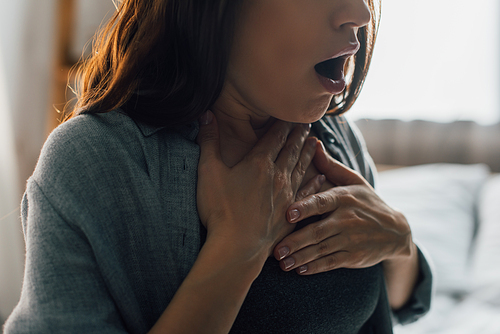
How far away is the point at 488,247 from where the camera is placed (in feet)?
4.68

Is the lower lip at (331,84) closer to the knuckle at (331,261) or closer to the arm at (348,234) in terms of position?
the arm at (348,234)

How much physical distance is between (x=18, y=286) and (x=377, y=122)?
6.45ft

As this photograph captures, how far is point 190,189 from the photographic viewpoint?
0.58 metres

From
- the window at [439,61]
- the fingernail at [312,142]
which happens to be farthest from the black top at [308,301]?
the window at [439,61]

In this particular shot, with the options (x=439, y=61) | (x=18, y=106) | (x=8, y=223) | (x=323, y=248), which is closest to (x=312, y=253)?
(x=323, y=248)

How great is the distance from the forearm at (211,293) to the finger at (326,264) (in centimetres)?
10

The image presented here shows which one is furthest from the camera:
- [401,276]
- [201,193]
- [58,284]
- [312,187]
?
[401,276]

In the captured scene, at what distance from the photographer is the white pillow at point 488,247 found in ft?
4.11

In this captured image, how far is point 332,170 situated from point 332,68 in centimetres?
19

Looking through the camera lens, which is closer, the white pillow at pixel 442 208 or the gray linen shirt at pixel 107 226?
the gray linen shirt at pixel 107 226

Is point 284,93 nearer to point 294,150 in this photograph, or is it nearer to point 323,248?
point 294,150

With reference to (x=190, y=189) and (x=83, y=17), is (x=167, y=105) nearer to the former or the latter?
(x=190, y=189)

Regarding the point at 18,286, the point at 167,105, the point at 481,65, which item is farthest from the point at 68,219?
the point at 481,65

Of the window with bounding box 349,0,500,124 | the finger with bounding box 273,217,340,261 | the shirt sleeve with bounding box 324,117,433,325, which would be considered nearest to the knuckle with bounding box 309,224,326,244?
the finger with bounding box 273,217,340,261
